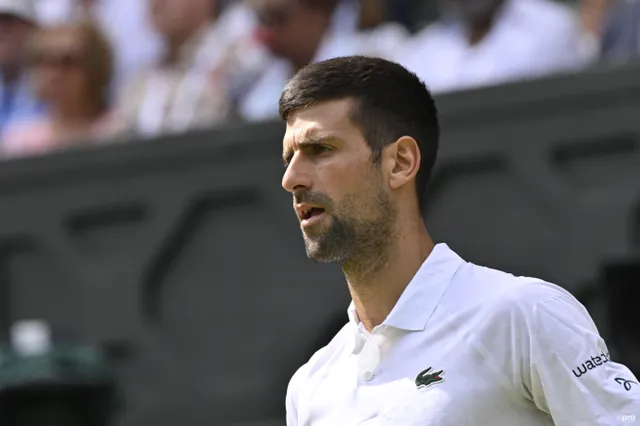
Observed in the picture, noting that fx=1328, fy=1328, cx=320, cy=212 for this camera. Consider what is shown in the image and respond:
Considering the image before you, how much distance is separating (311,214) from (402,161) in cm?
18

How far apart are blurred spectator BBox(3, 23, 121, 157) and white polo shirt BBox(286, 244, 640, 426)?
571 centimetres

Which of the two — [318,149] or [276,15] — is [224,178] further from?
[318,149]

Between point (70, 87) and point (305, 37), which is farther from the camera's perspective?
point (70, 87)

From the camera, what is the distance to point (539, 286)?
212 centimetres

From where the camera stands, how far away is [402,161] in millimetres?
2311

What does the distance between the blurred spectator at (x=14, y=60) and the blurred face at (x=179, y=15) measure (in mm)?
1028

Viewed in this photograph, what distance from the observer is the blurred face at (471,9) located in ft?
21.0

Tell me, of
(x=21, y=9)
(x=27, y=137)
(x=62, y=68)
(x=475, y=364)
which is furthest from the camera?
(x=21, y=9)

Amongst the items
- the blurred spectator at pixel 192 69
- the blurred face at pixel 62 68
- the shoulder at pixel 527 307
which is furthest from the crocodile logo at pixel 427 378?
the blurred face at pixel 62 68

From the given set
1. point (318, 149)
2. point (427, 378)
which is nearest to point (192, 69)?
point (318, 149)

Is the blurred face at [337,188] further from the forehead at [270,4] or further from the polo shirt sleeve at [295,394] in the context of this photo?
the forehead at [270,4]

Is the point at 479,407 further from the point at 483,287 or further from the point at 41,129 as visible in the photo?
the point at 41,129

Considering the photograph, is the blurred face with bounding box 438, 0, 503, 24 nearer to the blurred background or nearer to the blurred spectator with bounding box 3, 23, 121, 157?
the blurred background

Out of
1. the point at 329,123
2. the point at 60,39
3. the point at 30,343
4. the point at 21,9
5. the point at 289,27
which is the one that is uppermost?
the point at 21,9
